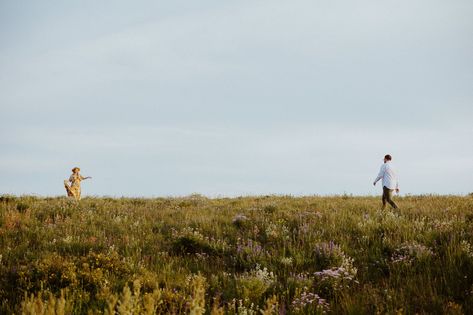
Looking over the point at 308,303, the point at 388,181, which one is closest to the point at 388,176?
the point at 388,181

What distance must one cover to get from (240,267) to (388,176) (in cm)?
911

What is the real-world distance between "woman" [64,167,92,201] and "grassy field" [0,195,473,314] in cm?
840

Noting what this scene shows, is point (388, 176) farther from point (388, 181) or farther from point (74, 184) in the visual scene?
point (74, 184)

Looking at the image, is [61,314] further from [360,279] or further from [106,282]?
[360,279]

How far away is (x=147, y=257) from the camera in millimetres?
6496

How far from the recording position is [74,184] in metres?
17.9

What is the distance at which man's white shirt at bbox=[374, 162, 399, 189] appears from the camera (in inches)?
529

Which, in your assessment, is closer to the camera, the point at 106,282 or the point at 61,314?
the point at 61,314

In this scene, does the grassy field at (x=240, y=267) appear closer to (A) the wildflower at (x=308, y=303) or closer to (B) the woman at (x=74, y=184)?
(A) the wildflower at (x=308, y=303)

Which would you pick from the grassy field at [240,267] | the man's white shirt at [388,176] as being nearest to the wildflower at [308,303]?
the grassy field at [240,267]

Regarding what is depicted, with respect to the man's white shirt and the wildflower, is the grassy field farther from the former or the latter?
the man's white shirt

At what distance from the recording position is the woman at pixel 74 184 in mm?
17808

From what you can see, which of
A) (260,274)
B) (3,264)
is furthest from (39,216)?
(260,274)

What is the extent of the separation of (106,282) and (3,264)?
8.21 ft
